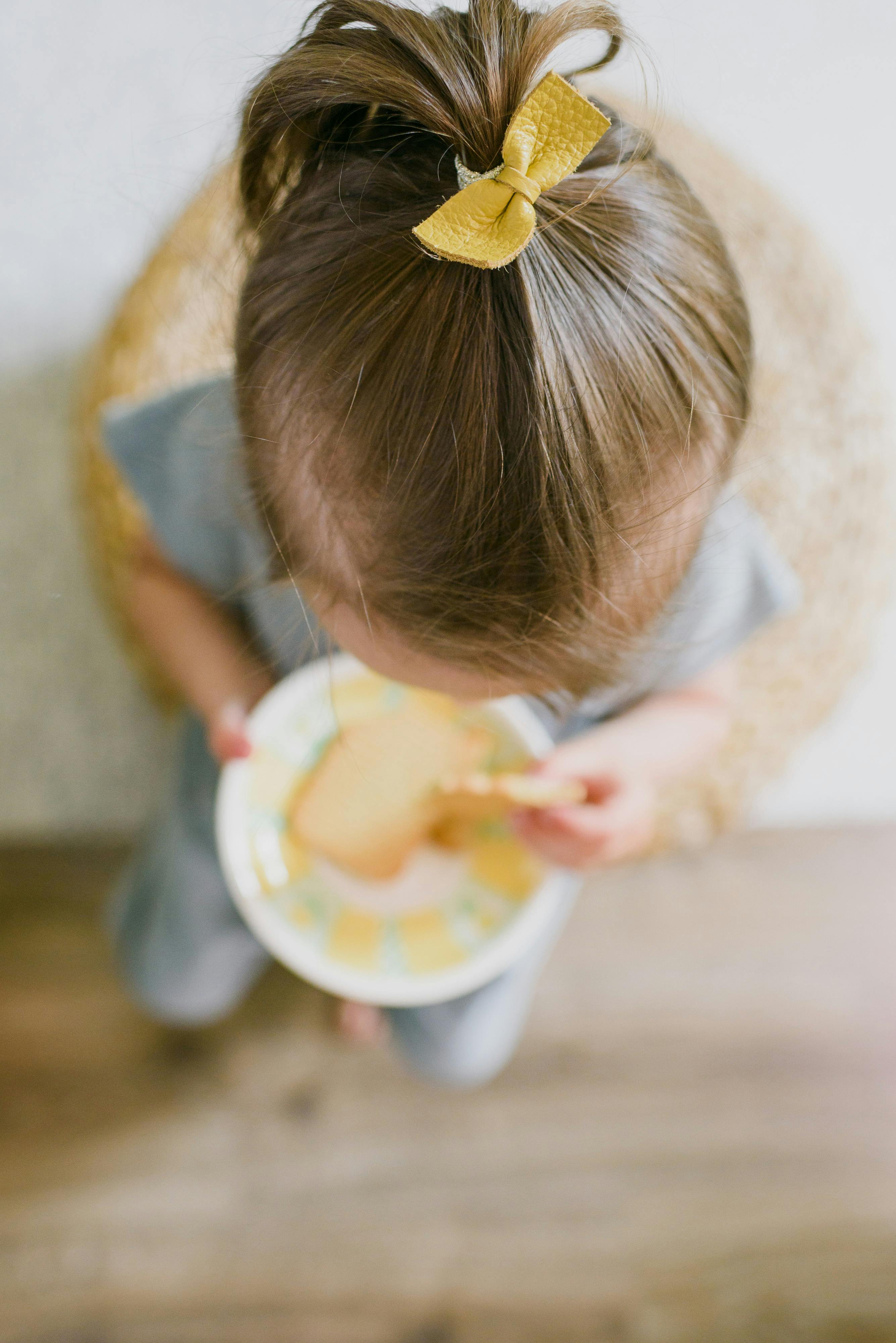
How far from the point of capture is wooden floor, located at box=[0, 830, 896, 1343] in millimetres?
853

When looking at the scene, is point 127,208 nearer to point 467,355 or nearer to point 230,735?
point 230,735

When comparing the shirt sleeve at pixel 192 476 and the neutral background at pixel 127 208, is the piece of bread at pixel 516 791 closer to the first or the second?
the shirt sleeve at pixel 192 476

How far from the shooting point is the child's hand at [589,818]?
59 cm

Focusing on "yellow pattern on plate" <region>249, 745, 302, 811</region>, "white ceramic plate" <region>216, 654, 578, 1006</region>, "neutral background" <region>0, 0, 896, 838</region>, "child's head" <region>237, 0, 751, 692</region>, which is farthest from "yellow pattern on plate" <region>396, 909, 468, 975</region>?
"neutral background" <region>0, 0, 896, 838</region>

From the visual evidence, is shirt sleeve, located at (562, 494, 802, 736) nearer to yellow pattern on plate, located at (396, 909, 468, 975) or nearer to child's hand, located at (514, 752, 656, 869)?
child's hand, located at (514, 752, 656, 869)

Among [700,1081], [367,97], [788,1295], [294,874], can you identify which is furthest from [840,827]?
[367,97]

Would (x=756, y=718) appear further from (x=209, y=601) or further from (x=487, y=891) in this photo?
(x=209, y=601)

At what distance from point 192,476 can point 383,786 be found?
223 mm

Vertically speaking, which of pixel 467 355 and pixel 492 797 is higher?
pixel 467 355

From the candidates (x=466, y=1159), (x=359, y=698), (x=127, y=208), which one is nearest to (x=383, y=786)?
(x=359, y=698)

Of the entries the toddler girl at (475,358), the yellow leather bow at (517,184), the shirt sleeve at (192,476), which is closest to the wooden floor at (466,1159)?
the shirt sleeve at (192,476)

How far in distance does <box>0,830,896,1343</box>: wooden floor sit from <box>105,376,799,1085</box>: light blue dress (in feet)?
0.21

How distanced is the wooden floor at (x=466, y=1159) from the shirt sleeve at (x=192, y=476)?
42cm

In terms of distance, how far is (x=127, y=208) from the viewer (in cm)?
100
